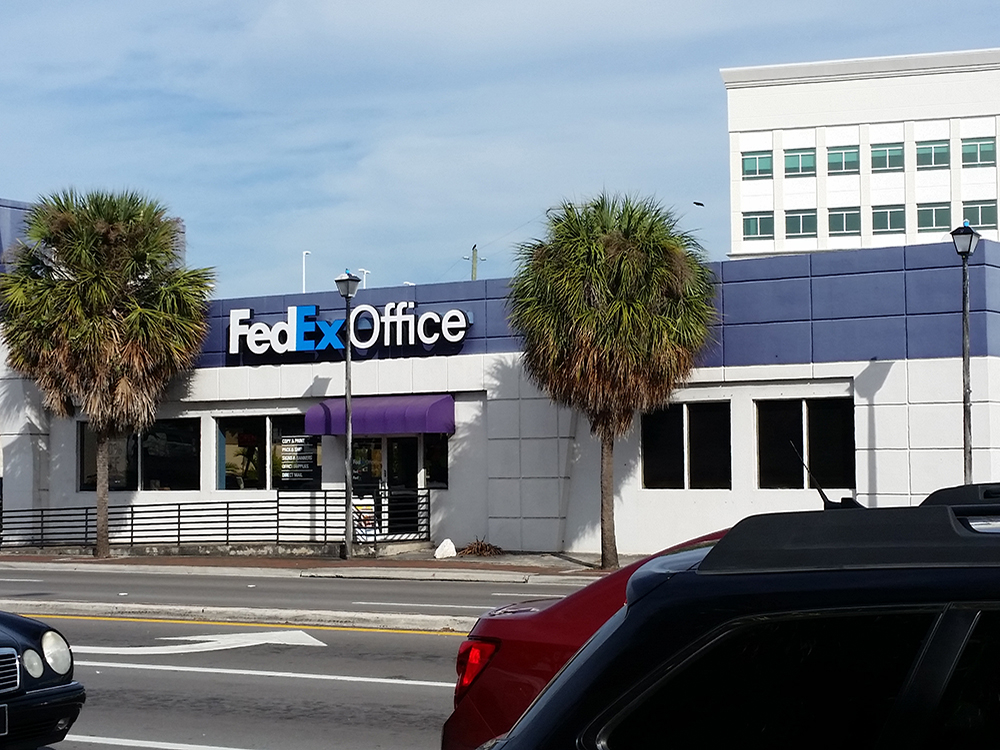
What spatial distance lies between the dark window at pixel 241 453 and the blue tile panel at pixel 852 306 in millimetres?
11143

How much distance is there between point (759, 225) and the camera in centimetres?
7344

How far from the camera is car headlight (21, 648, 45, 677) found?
7.42 m

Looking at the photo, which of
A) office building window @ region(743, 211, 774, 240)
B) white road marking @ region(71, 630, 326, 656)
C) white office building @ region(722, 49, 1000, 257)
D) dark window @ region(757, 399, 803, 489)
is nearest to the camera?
white road marking @ region(71, 630, 326, 656)

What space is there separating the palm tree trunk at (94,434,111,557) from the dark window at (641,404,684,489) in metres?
11.8

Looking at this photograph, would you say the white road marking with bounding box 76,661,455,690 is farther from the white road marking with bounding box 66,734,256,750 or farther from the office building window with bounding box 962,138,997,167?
the office building window with bounding box 962,138,997,167

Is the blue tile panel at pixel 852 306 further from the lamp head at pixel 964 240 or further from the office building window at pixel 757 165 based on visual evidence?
the office building window at pixel 757 165

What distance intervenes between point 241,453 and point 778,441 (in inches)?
512

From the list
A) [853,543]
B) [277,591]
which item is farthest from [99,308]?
[853,543]

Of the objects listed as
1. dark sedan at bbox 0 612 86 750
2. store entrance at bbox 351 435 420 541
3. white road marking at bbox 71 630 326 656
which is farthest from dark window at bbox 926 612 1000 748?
store entrance at bbox 351 435 420 541

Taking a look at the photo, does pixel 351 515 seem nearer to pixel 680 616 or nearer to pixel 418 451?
pixel 418 451

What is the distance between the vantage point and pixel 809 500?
23734 millimetres

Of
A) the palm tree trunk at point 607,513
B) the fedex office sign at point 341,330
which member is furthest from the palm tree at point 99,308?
the palm tree trunk at point 607,513

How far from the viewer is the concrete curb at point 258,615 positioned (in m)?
13.7

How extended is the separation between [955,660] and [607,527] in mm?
20607
